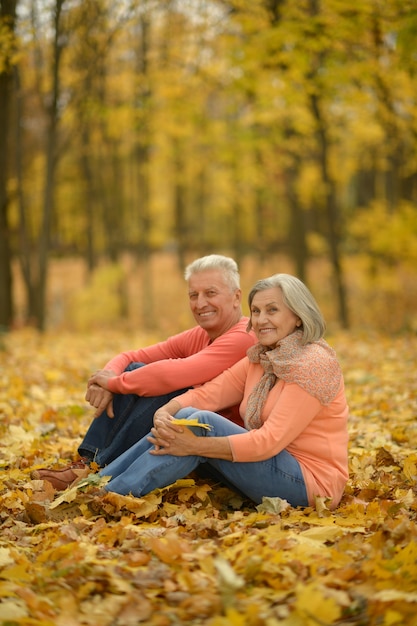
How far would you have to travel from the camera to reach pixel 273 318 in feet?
11.3

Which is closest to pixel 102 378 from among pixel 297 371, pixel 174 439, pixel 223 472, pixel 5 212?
pixel 174 439

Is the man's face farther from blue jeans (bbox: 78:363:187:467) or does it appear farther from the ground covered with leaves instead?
the ground covered with leaves

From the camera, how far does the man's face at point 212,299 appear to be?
162 inches

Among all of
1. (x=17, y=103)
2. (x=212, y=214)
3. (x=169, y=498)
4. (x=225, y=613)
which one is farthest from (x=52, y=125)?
(x=212, y=214)

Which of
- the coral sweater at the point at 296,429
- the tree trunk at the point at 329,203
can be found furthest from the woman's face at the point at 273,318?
the tree trunk at the point at 329,203

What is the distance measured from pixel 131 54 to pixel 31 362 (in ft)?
38.3

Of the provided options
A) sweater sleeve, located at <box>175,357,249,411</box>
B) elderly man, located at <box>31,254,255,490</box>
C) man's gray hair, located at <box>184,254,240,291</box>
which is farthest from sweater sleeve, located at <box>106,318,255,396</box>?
man's gray hair, located at <box>184,254,240,291</box>

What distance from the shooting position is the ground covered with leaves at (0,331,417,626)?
236cm

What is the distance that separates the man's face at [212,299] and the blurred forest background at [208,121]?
3.77 metres

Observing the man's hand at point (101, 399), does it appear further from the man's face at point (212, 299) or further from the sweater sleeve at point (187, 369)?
the man's face at point (212, 299)

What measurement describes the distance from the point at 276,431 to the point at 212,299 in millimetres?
1119

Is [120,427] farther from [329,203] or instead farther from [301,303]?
[329,203]

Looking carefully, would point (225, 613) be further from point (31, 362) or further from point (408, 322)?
point (408, 322)

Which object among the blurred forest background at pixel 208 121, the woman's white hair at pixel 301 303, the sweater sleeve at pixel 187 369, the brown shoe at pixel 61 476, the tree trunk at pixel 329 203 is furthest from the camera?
the tree trunk at pixel 329 203
